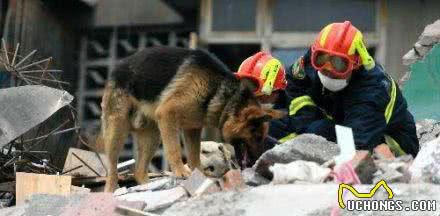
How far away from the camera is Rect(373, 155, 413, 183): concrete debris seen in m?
4.97

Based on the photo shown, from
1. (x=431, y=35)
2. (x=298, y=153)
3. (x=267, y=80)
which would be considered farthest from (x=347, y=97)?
(x=431, y=35)

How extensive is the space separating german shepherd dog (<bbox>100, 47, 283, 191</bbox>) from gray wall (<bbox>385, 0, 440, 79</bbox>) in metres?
4.82

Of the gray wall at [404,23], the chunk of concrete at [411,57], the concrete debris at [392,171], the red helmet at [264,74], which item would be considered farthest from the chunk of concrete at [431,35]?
the concrete debris at [392,171]

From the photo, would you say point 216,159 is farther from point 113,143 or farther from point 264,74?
point 264,74

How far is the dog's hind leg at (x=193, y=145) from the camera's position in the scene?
23.6 feet

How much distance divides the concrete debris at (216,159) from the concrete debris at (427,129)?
84.3 inches

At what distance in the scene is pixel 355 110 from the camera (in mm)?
6434

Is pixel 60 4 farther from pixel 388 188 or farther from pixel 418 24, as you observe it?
pixel 388 188

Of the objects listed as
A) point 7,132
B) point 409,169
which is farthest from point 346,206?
point 7,132

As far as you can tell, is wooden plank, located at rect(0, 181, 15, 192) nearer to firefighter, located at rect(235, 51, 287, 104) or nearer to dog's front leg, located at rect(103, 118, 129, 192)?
dog's front leg, located at rect(103, 118, 129, 192)

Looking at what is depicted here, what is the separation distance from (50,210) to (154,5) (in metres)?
7.93

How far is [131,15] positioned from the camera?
42.8ft

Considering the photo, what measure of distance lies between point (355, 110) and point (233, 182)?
1.58m

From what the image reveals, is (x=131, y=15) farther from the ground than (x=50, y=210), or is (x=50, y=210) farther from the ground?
(x=131, y=15)
